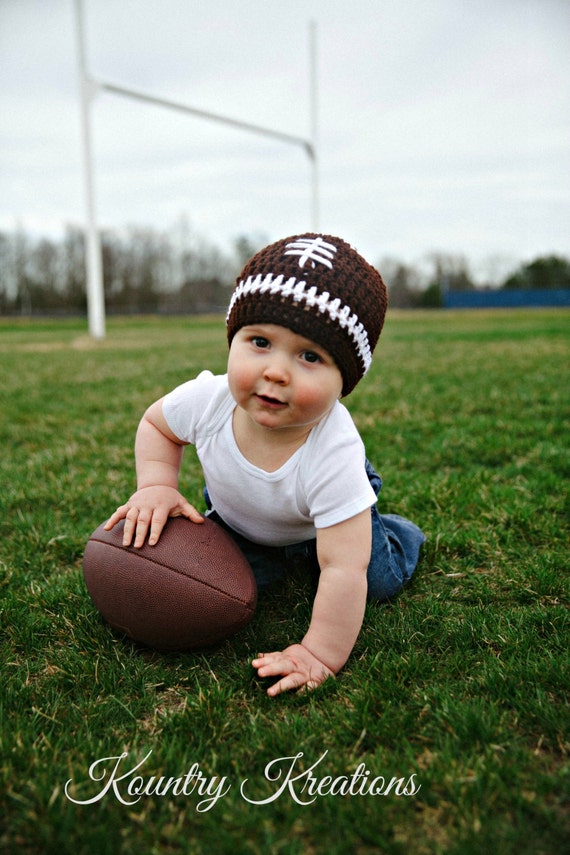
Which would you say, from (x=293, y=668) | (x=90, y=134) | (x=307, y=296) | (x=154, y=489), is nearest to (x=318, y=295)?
(x=307, y=296)

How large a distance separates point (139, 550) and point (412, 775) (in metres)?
0.93

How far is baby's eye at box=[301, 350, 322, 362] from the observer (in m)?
1.84

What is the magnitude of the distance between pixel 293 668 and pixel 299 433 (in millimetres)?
617

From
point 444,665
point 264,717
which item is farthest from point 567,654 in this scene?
point 264,717

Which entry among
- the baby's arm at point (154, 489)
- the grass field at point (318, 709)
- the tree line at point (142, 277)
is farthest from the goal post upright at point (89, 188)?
the tree line at point (142, 277)

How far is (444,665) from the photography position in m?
1.87

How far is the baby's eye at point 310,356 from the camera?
6.04 ft

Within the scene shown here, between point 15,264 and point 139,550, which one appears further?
point 15,264

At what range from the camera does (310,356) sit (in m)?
1.85

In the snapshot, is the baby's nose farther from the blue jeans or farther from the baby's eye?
the blue jeans

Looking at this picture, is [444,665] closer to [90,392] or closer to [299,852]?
[299,852]

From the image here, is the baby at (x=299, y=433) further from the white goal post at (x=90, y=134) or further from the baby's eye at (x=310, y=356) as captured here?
the white goal post at (x=90, y=134)

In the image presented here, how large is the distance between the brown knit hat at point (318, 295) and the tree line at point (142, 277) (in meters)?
48.9

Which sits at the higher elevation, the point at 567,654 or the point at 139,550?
the point at 139,550
